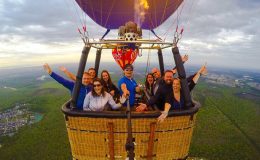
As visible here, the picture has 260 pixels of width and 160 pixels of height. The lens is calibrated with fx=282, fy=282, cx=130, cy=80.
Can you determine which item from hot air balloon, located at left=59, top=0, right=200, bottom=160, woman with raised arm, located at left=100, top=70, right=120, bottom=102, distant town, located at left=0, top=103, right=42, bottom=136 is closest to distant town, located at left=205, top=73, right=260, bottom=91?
distant town, located at left=0, top=103, right=42, bottom=136

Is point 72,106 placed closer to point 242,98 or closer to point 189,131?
point 189,131

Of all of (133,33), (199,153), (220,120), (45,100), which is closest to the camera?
(133,33)

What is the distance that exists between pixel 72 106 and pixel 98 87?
14.3 inches

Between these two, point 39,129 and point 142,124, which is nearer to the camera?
point 142,124

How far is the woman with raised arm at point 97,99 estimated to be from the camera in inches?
122

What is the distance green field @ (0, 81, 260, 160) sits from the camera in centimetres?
4650

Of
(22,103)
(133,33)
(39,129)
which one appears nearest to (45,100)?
(22,103)

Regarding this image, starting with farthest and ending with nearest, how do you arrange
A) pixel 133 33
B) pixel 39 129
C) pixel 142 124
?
pixel 39 129
pixel 133 33
pixel 142 124

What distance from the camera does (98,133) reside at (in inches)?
113

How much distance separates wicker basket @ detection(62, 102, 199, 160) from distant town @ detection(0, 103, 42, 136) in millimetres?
58749

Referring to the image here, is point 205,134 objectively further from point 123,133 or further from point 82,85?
point 123,133

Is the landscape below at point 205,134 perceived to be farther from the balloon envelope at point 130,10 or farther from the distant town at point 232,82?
the balloon envelope at point 130,10

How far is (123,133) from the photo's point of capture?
2848 millimetres

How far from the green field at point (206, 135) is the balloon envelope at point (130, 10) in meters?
39.9
